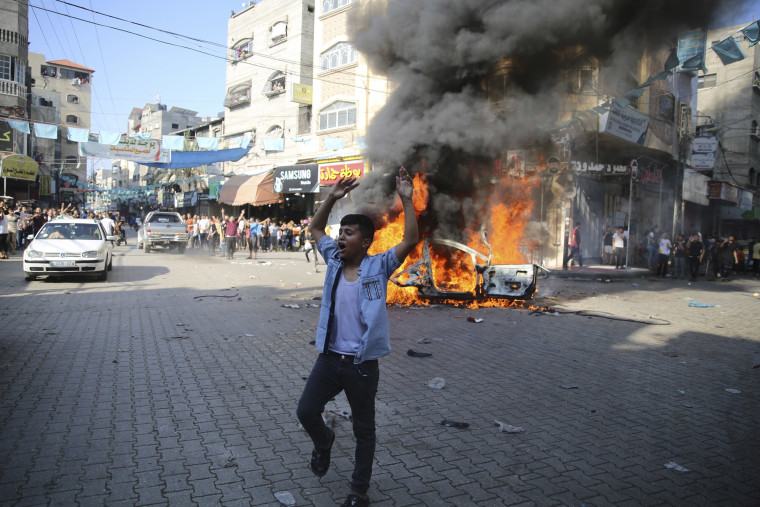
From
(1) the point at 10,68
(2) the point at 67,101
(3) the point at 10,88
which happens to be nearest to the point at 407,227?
(3) the point at 10,88

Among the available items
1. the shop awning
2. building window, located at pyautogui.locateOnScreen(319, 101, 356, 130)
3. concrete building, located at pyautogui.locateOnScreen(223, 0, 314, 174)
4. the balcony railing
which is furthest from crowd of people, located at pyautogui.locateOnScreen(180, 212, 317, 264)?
the balcony railing

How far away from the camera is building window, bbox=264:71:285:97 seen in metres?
28.5

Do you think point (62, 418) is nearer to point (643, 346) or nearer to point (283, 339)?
point (283, 339)

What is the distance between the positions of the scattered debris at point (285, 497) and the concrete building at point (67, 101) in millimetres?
51888

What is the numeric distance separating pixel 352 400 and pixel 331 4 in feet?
85.3

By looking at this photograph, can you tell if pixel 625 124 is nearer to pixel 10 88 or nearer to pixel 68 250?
pixel 68 250

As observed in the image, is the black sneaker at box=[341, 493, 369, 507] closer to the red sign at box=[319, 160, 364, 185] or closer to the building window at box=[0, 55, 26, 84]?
the red sign at box=[319, 160, 364, 185]

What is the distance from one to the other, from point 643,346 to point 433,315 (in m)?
3.52

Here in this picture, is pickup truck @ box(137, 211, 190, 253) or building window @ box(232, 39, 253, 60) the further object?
building window @ box(232, 39, 253, 60)

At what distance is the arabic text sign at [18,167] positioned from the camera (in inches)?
976

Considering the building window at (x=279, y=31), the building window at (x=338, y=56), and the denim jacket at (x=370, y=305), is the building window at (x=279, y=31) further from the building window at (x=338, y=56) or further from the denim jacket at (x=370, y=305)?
the denim jacket at (x=370, y=305)

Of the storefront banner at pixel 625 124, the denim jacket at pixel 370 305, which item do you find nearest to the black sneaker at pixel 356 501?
the denim jacket at pixel 370 305

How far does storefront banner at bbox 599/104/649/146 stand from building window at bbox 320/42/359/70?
474 inches

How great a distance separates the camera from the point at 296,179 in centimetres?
2550
